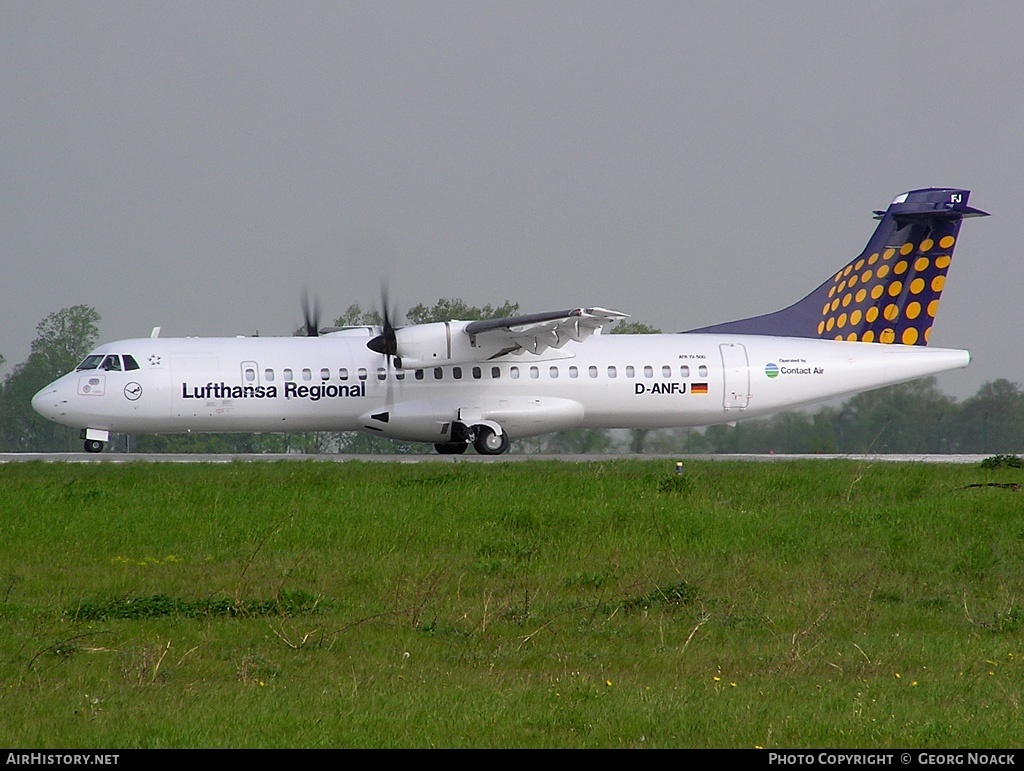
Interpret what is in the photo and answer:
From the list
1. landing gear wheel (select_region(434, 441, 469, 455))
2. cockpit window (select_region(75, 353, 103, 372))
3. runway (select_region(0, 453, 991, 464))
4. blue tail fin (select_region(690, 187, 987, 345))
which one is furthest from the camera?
blue tail fin (select_region(690, 187, 987, 345))

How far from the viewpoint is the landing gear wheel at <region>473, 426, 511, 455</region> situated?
26.2 m

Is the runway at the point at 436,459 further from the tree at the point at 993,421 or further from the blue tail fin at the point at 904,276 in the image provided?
the tree at the point at 993,421

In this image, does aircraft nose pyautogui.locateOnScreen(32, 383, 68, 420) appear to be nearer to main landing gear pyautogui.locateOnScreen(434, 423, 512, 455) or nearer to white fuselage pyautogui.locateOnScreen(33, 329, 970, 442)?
white fuselage pyautogui.locateOnScreen(33, 329, 970, 442)

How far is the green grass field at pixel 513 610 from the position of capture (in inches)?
296

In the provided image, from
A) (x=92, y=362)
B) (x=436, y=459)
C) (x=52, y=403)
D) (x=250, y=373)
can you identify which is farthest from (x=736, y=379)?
(x=52, y=403)

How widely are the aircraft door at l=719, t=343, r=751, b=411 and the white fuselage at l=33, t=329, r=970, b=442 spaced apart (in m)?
0.02

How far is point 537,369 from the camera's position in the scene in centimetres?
2669

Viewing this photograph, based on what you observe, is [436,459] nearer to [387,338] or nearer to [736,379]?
[387,338]

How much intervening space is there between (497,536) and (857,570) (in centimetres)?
423

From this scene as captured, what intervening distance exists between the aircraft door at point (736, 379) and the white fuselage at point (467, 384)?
0.02 metres

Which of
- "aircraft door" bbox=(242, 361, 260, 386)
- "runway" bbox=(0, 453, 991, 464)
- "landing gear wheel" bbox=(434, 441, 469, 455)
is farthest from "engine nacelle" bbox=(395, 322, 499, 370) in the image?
"aircraft door" bbox=(242, 361, 260, 386)

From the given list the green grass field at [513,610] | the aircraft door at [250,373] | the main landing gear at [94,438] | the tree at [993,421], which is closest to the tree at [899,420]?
the tree at [993,421]

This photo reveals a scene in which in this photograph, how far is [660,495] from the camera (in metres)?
17.4

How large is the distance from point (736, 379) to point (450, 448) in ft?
21.5
